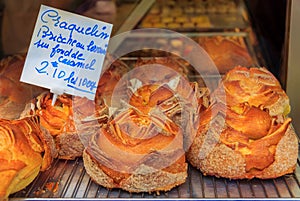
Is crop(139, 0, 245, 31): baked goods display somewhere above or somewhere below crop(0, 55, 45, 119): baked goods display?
below

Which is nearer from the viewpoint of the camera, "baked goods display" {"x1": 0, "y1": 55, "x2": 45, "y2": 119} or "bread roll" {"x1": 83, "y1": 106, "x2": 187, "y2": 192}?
"bread roll" {"x1": 83, "y1": 106, "x2": 187, "y2": 192}

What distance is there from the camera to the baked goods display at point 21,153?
1.30 m

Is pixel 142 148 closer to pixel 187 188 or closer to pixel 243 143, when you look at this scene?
pixel 187 188

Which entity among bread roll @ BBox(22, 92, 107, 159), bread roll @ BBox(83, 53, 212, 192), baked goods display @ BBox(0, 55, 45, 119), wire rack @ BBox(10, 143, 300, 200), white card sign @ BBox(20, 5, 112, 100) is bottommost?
baked goods display @ BBox(0, 55, 45, 119)

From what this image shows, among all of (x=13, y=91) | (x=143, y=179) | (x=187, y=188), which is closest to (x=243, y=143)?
(x=187, y=188)

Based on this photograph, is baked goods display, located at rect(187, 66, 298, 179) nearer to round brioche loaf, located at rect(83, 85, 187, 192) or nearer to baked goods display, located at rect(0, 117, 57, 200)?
round brioche loaf, located at rect(83, 85, 187, 192)

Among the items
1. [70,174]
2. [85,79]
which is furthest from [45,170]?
[85,79]

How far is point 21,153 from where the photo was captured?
135 centimetres

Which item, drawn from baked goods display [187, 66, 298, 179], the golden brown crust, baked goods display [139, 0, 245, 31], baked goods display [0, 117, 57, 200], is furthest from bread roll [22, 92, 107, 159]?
baked goods display [139, 0, 245, 31]

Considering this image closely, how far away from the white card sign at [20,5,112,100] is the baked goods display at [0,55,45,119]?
22 cm

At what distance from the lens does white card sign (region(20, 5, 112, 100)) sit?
152 centimetres

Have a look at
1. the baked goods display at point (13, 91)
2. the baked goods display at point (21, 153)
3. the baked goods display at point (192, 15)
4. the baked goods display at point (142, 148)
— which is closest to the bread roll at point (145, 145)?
the baked goods display at point (142, 148)

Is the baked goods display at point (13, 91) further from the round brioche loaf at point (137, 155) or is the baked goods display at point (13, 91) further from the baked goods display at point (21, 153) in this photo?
the round brioche loaf at point (137, 155)

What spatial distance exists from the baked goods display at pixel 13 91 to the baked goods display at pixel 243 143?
65 cm
